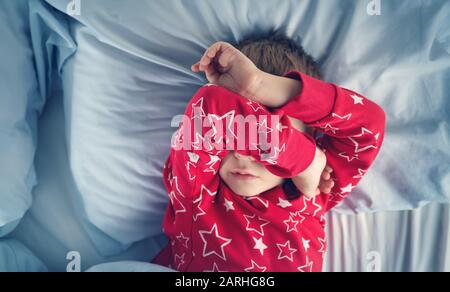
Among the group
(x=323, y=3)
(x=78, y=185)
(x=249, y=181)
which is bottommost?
(x=78, y=185)

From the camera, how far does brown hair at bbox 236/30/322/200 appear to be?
57 cm

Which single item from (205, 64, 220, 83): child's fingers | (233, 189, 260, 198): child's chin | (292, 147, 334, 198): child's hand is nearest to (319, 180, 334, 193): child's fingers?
(292, 147, 334, 198): child's hand

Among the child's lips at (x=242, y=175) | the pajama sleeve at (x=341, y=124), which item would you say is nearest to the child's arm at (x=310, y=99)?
the pajama sleeve at (x=341, y=124)

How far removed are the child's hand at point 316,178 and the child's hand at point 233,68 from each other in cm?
16

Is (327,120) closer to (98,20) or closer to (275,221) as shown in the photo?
(275,221)

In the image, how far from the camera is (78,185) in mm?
654

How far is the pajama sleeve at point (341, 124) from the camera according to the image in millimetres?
525

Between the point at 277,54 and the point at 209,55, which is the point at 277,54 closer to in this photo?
the point at 277,54

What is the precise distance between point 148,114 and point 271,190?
22cm

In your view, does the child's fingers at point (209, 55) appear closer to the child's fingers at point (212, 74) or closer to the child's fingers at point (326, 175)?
the child's fingers at point (212, 74)

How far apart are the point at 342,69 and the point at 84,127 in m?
0.40

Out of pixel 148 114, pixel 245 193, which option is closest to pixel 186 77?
pixel 148 114

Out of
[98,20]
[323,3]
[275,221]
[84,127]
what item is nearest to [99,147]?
[84,127]

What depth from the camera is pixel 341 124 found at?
56 centimetres
